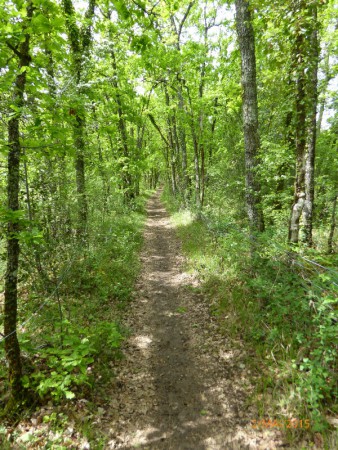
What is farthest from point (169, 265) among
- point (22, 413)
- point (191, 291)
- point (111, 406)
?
point (22, 413)

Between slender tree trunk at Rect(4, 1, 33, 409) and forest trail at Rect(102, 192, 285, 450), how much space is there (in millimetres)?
1619

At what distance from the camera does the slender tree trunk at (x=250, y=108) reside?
5788 mm

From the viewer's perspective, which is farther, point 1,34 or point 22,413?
point 22,413

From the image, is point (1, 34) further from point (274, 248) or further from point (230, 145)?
point (230, 145)

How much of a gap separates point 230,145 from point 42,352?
38.6ft

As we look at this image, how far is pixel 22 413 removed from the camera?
3.52 m

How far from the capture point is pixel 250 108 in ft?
19.8

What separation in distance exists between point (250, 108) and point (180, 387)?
21.4 feet

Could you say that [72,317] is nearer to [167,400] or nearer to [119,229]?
[167,400]
